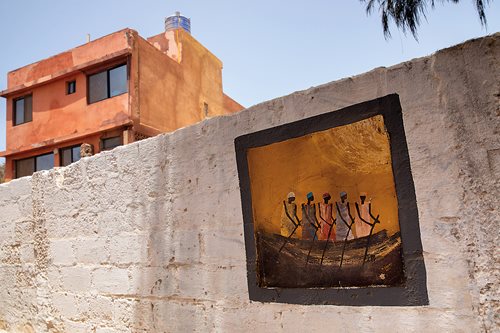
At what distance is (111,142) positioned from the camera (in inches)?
482

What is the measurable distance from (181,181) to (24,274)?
2.24m

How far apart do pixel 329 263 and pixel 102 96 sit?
38.3 feet

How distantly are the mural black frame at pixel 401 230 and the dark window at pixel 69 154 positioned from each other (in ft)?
37.4

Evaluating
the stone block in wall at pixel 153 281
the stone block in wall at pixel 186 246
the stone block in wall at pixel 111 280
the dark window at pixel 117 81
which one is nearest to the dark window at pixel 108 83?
the dark window at pixel 117 81

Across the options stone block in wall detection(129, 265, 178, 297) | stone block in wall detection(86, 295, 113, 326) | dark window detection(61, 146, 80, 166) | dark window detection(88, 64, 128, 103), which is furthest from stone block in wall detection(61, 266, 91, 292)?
dark window detection(61, 146, 80, 166)

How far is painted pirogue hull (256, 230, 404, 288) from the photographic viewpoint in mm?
2154

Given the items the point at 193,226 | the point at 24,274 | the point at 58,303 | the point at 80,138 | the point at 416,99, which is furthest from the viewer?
the point at 80,138

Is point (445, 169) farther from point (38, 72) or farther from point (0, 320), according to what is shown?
point (38, 72)

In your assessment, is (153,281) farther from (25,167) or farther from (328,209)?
(25,167)

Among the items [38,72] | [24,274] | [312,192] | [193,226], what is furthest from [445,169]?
[38,72]

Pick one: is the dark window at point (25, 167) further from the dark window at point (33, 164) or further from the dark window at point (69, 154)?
the dark window at point (69, 154)

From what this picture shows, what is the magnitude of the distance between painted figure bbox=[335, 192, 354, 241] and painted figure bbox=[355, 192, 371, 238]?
0.05 metres

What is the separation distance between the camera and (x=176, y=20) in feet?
48.6

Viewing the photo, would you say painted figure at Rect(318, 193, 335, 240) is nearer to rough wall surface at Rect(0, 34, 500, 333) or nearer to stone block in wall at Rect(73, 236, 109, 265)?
rough wall surface at Rect(0, 34, 500, 333)
